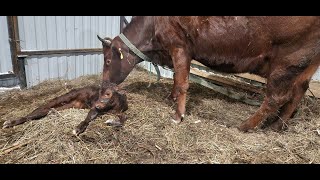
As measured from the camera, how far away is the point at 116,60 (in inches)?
173

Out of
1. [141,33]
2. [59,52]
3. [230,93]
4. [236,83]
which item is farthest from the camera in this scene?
[59,52]

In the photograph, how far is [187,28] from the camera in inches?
147

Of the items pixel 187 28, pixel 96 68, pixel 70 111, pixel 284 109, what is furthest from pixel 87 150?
pixel 96 68

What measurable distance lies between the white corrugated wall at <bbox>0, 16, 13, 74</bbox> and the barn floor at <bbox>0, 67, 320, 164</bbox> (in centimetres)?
101

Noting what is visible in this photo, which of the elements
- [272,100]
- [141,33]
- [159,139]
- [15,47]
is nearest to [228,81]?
[272,100]

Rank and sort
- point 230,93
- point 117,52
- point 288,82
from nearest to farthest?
point 288,82 < point 117,52 < point 230,93

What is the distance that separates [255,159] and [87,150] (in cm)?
194

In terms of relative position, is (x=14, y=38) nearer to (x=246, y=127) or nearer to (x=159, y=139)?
(x=159, y=139)

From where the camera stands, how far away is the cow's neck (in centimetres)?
418

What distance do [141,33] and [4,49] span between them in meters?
2.87

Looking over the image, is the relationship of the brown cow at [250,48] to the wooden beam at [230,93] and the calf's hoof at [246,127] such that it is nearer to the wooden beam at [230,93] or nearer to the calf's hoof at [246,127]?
the calf's hoof at [246,127]

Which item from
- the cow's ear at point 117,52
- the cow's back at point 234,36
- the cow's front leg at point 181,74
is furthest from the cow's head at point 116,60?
the cow's front leg at point 181,74

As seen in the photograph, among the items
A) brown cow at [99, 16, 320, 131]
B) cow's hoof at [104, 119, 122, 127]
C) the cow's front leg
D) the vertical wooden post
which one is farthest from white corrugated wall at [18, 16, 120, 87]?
the cow's front leg

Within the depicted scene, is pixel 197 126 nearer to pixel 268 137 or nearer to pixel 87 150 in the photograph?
pixel 268 137
